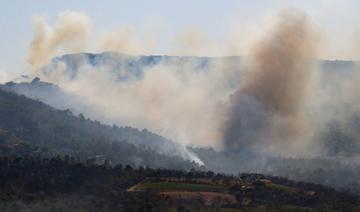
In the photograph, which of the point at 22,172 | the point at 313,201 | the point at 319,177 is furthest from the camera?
the point at 319,177

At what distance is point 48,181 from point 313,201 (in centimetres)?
5165

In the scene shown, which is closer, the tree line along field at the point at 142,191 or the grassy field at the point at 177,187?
the tree line along field at the point at 142,191

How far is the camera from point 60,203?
115 meters

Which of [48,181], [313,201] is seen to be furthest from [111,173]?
[313,201]

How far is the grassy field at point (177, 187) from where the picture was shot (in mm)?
133250

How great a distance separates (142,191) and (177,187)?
904cm

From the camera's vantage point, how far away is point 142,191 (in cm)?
12825

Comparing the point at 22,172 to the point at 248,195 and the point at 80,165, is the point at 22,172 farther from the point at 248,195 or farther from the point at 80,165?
the point at 248,195

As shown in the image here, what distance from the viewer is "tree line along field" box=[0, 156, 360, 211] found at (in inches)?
4601

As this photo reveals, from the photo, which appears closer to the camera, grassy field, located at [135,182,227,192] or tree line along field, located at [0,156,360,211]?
tree line along field, located at [0,156,360,211]

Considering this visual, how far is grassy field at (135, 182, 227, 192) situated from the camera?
133m

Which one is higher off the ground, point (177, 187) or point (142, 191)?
point (177, 187)

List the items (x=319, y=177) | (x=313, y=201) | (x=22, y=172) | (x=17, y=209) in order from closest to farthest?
(x=17, y=209)
(x=313, y=201)
(x=22, y=172)
(x=319, y=177)

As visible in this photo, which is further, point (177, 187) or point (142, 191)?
point (177, 187)
